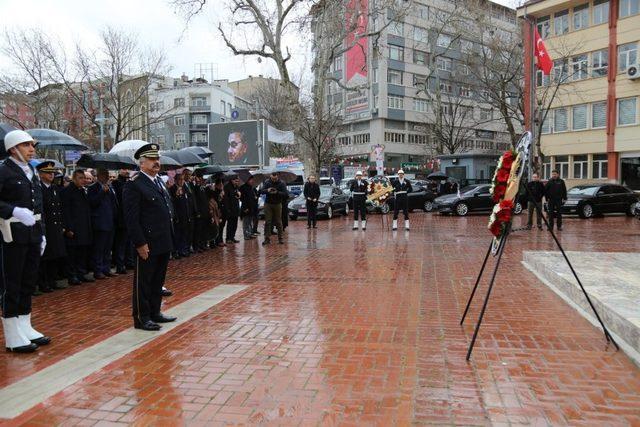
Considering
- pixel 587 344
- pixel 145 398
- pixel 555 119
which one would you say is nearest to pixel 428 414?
pixel 145 398

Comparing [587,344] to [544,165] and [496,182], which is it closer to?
[496,182]

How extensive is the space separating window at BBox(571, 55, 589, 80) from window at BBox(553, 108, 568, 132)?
2405mm

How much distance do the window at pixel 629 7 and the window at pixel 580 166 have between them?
30.5 feet

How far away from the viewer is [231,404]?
3850 mm

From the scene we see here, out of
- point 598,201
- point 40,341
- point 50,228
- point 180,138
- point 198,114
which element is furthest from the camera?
point 180,138

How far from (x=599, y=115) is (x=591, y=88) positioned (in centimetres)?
187

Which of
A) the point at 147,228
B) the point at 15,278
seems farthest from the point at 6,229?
the point at 147,228

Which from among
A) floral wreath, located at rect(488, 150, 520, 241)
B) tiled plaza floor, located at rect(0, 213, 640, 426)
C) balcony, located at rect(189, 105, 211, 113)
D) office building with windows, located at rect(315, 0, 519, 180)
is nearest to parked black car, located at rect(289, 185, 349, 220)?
tiled plaza floor, located at rect(0, 213, 640, 426)

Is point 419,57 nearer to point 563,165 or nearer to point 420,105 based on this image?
point 420,105

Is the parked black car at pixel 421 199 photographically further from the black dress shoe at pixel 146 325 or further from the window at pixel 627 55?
the black dress shoe at pixel 146 325

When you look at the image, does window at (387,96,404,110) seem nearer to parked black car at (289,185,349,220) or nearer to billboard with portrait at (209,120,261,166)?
billboard with portrait at (209,120,261,166)

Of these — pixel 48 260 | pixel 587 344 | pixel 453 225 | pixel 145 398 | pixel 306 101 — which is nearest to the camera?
pixel 145 398

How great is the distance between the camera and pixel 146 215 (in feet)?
18.8

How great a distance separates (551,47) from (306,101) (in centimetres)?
1928
